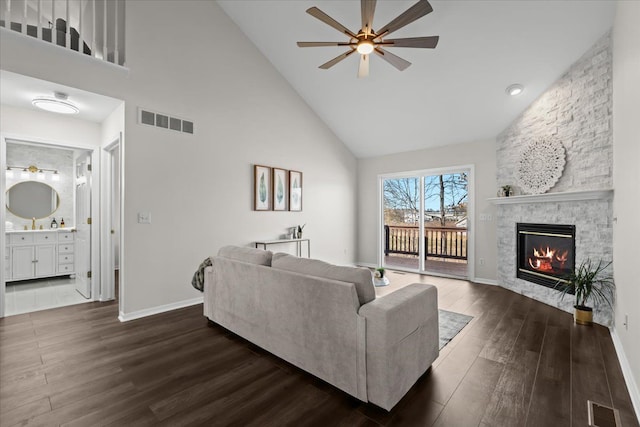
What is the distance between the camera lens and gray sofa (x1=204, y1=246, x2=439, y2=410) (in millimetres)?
1767

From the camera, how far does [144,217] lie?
350 centimetres

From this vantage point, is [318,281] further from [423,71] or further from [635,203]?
[423,71]

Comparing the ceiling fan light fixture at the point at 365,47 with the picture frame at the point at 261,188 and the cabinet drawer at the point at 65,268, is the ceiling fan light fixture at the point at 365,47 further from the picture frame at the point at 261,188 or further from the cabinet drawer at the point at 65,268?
the cabinet drawer at the point at 65,268

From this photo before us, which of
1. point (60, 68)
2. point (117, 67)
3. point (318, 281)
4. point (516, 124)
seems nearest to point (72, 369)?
point (318, 281)

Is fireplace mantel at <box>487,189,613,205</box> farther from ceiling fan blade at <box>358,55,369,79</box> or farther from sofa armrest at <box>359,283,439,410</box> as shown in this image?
ceiling fan blade at <box>358,55,369,79</box>

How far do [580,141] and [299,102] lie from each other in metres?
4.33

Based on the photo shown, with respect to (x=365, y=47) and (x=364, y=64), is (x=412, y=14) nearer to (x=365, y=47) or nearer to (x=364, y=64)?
(x=365, y=47)

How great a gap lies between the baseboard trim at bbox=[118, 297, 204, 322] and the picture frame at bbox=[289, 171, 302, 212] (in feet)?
7.46

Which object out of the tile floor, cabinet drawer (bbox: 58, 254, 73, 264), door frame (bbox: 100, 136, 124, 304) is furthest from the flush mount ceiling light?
cabinet drawer (bbox: 58, 254, 73, 264)

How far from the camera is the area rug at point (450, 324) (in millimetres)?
2837

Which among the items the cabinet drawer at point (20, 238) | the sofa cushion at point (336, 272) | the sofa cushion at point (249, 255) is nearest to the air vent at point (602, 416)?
the sofa cushion at point (336, 272)

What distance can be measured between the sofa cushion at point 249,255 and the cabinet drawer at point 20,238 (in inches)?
164

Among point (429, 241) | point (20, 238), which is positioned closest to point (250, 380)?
point (429, 241)

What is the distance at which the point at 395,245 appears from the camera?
6.55 m
